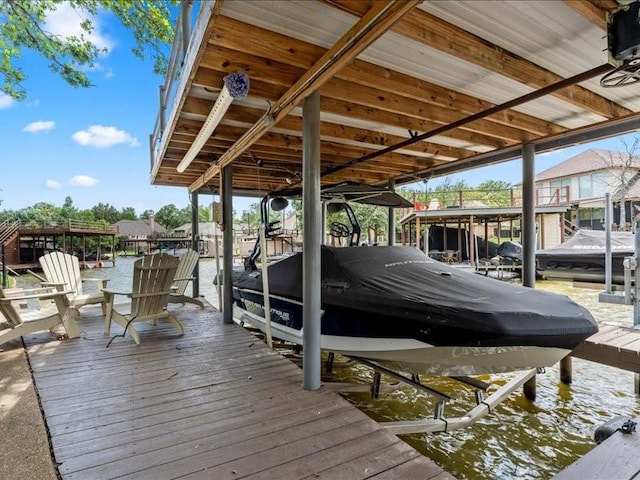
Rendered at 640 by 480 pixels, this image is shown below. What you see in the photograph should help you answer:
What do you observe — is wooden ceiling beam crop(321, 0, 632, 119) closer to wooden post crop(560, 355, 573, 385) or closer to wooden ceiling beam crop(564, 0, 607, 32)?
wooden ceiling beam crop(564, 0, 607, 32)

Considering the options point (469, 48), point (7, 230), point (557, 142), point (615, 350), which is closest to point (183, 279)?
point (469, 48)

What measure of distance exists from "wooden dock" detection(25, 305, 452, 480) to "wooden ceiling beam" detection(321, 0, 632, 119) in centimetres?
260

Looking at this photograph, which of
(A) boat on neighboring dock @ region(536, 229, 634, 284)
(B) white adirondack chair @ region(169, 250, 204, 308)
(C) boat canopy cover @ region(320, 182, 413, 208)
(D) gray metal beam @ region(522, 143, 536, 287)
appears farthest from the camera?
(B) white adirondack chair @ region(169, 250, 204, 308)

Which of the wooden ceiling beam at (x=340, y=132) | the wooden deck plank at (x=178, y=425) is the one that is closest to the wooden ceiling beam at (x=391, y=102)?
the wooden ceiling beam at (x=340, y=132)

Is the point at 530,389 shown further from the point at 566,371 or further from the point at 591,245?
the point at 591,245

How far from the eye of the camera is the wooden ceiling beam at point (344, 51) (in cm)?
181

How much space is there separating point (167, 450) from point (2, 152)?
35112mm

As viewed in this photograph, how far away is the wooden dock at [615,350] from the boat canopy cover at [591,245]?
3056 millimetres

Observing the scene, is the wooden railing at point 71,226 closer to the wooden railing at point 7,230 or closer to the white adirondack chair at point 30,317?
the wooden railing at point 7,230

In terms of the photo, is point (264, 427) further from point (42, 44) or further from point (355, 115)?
point (42, 44)

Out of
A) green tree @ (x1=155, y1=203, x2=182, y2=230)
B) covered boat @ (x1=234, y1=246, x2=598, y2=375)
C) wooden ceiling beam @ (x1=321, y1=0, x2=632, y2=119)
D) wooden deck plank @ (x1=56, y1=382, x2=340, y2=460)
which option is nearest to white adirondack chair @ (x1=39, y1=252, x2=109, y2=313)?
covered boat @ (x1=234, y1=246, x2=598, y2=375)

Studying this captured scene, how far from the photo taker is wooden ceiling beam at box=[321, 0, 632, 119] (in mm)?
2162

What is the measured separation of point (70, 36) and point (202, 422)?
9.35 m

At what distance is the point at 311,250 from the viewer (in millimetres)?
2818
